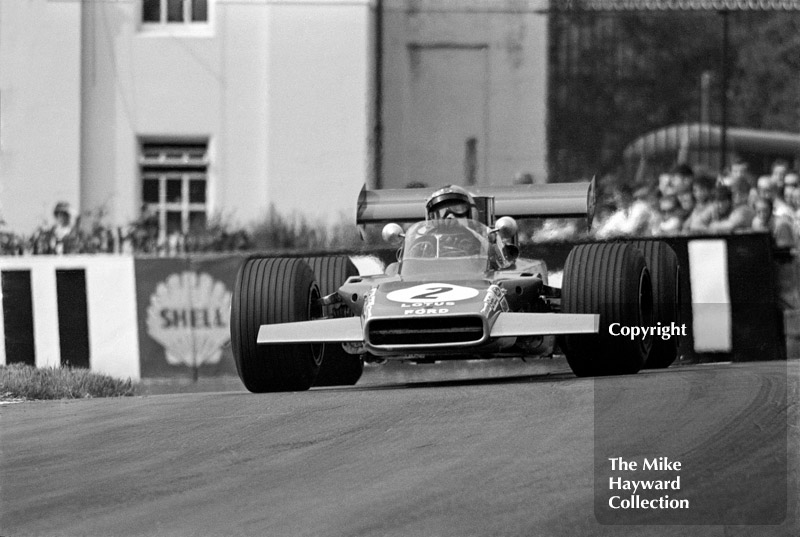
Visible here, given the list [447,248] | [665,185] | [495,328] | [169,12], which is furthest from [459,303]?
[169,12]

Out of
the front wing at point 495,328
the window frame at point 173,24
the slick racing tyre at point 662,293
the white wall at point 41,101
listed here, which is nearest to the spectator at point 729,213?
the slick racing tyre at point 662,293

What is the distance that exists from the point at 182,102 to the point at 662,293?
684 cm

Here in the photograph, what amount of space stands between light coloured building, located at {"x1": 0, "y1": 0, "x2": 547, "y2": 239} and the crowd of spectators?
1.11 m

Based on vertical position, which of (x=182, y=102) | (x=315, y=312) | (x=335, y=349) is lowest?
(x=335, y=349)

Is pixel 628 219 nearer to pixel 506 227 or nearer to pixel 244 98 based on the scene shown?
pixel 506 227

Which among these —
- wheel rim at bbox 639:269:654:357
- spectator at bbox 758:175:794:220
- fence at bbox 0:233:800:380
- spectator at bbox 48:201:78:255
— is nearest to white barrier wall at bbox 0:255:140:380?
fence at bbox 0:233:800:380

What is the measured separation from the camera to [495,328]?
9344 mm

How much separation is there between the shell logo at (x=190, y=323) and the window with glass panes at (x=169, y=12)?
3.42m

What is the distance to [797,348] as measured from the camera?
Answer: 12.2 metres

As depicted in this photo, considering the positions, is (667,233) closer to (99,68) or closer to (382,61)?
(382,61)

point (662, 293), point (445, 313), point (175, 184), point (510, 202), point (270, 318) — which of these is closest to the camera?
point (445, 313)

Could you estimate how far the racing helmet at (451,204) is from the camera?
10.5m

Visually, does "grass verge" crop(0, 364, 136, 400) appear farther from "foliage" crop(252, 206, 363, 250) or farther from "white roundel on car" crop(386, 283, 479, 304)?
"foliage" crop(252, 206, 363, 250)

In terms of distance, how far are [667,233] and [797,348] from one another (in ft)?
5.35
